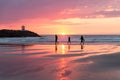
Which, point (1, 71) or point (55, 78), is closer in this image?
point (55, 78)

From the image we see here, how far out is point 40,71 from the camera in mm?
16047

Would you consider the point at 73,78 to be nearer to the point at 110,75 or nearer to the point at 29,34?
the point at 110,75

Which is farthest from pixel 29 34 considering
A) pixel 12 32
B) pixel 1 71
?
pixel 1 71

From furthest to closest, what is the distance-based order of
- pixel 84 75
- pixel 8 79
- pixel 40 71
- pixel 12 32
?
1. pixel 12 32
2. pixel 40 71
3. pixel 84 75
4. pixel 8 79

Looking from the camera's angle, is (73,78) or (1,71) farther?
(1,71)

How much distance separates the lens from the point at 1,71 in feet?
53.1

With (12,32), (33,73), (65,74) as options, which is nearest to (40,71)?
(33,73)

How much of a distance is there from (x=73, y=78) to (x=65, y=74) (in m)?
1.16

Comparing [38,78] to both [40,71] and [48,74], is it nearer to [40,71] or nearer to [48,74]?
[48,74]

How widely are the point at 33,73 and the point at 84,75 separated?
2.93 m

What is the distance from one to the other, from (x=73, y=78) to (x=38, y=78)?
1790 millimetres

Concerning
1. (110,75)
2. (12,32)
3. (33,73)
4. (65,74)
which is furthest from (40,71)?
(12,32)

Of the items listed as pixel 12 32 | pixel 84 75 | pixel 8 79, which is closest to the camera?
pixel 8 79

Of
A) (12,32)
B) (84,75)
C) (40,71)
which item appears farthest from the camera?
(12,32)
